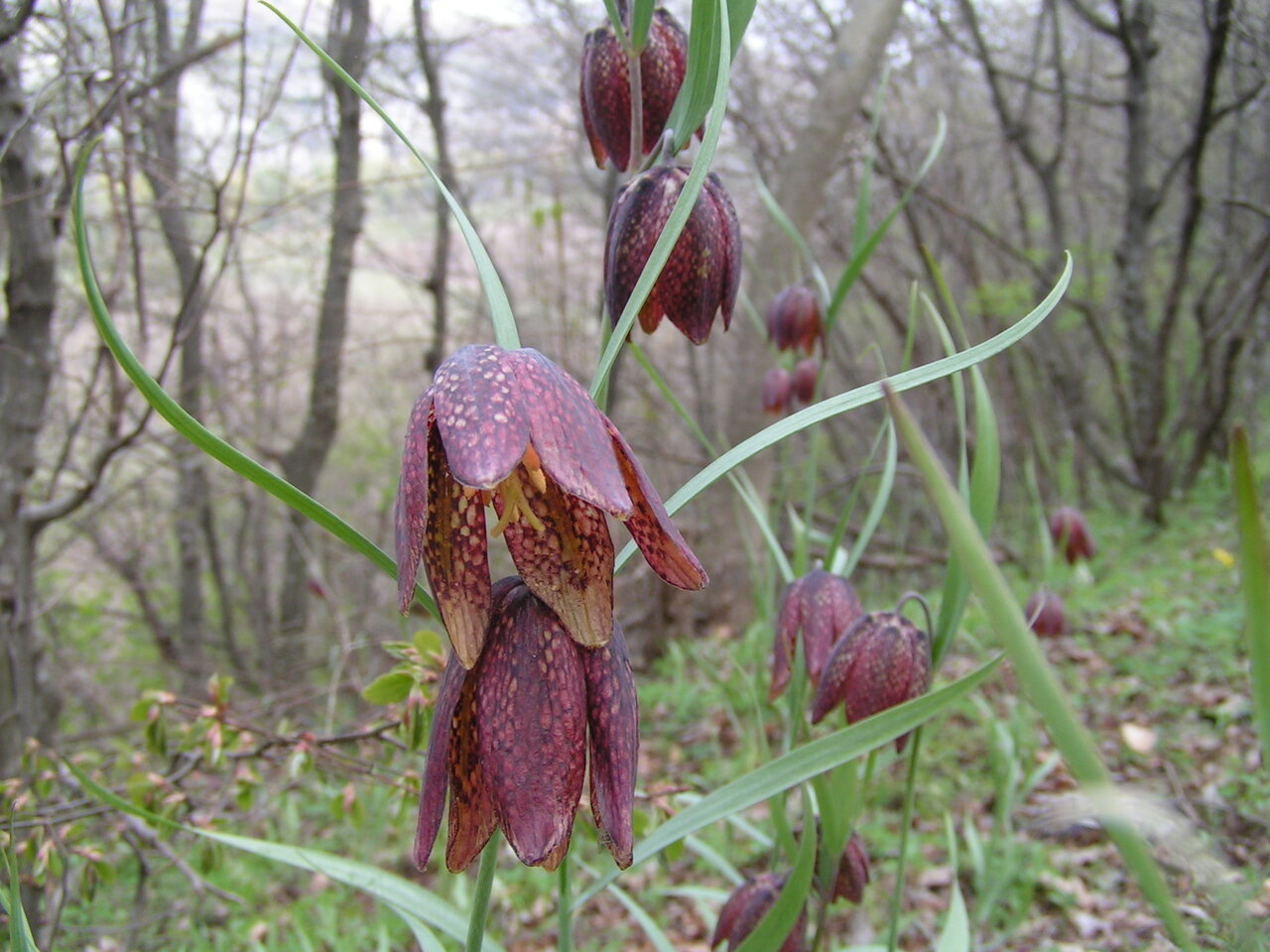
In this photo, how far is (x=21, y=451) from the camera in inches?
61.2

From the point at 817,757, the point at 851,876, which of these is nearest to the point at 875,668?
the point at 851,876

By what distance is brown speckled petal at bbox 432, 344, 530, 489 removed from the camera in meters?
0.45

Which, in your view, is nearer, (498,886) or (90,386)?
(90,386)

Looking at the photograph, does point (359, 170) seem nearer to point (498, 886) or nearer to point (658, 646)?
point (658, 646)

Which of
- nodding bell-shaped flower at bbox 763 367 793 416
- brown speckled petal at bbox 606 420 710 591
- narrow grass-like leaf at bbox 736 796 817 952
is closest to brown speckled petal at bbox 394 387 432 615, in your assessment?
brown speckled petal at bbox 606 420 710 591

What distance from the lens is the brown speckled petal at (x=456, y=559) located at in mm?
499

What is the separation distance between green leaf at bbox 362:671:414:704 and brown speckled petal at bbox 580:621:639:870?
1.58ft

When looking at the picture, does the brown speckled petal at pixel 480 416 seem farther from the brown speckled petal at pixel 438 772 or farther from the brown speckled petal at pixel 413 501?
the brown speckled petal at pixel 438 772

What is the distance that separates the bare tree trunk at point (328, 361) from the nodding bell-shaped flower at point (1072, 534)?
269 cm

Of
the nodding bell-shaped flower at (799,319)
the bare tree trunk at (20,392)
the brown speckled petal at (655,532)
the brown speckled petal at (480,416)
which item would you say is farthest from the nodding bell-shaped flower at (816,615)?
the bare tree trunk at (20,392)

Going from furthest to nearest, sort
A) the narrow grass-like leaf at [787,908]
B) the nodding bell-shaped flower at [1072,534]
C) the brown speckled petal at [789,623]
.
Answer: the nodding bell-shaped flower at [1072,534] < the brown speckled petal at [789,623] < the narrow grass-like leaf at [787,908]

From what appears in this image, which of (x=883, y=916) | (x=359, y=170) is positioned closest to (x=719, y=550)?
(x=883, y=916)

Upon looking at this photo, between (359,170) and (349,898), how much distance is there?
9.48 feet

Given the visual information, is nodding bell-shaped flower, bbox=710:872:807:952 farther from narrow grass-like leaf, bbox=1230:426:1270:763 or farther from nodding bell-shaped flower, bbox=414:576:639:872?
narrow grass-like leaf, bbox=1230:426:1270:763
